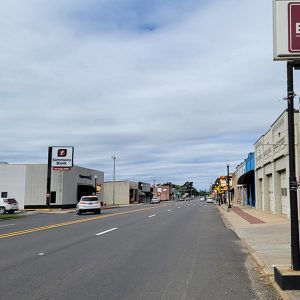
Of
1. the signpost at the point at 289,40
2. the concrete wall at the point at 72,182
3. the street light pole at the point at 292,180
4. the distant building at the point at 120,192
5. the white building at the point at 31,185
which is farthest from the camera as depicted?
the distant building at the point at 120,192

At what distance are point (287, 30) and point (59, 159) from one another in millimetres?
55026

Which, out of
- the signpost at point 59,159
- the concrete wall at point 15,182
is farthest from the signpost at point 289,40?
the concrete wall at point 15,182

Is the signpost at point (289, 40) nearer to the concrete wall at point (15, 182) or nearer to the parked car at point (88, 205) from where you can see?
the parked car at point (88, 205)

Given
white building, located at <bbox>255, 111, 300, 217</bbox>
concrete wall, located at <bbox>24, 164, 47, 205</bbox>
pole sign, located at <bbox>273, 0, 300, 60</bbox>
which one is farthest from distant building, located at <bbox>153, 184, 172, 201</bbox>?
pole sign, located at <bbox>273, 0, 300, 60</bbox>

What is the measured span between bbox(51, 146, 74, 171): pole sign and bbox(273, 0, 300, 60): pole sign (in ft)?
178

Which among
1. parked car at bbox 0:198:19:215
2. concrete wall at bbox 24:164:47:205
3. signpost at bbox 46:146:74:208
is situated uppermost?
signpost at bbox 46:146:74:208

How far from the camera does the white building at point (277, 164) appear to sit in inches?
1100

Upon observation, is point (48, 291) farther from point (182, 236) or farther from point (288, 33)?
point (182, 236)

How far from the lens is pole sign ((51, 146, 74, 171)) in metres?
60.2

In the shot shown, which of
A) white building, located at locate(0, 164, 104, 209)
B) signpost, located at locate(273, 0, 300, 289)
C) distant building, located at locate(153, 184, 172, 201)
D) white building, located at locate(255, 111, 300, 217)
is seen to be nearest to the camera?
signpost, located at locate(273, 0, 300, 289)

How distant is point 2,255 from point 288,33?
9.45 m

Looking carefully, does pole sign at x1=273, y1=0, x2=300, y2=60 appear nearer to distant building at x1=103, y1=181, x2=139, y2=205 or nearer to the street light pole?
the street light pole

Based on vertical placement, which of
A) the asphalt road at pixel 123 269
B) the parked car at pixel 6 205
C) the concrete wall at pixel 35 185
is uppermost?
the concrete wall at pixel 35 185

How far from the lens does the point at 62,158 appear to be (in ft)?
200
